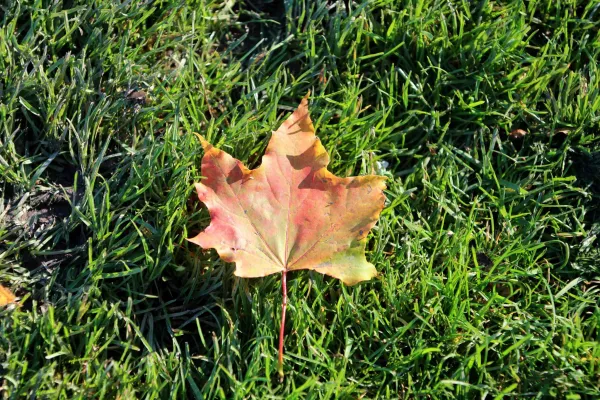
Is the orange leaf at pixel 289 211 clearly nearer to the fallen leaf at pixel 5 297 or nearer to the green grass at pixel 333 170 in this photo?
the green grass at pixel 333 170

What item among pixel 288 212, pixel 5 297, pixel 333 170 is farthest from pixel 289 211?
pixel 5 297

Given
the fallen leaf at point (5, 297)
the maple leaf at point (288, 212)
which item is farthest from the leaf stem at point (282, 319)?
the fallen leaf at point (5, 297)

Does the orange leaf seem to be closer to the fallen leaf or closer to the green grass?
the green grass

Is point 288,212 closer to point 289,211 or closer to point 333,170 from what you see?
point 289,211

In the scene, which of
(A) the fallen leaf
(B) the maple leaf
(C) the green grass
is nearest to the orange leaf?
(B) the maple leaf

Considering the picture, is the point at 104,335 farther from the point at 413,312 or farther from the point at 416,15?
the point at 416,15
